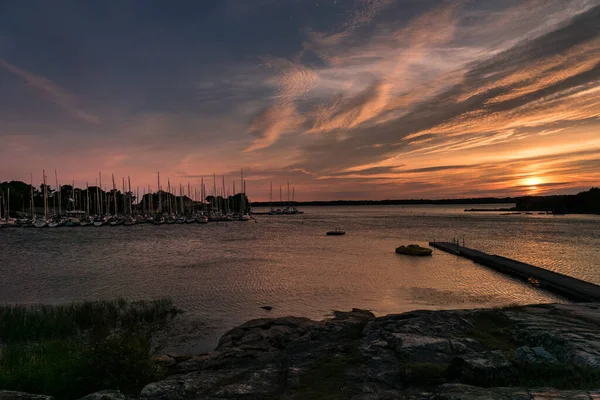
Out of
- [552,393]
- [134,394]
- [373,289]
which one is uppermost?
[552,393]

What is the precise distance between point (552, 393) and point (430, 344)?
4.14m

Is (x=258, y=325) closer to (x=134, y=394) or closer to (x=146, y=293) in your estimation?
(x=134, y=394)

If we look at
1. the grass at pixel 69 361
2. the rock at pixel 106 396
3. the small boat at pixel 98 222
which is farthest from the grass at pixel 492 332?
the small boat at pixel 98 222

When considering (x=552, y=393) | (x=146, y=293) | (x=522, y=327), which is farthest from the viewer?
(x=146, y=293)

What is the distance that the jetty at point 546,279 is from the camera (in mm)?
25237

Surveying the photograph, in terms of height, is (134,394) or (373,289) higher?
(134,394)

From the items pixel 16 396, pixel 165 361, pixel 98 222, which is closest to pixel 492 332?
pixel 165 361

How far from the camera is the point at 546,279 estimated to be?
30.5 meters

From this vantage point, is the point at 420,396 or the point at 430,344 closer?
the point at 420,396

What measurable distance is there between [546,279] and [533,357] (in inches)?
1015

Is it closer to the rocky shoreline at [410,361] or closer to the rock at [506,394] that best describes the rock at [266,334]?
the rocky shoreline at [410,361]

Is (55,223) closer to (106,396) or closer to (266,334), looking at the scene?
(266,334)

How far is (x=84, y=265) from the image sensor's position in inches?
1625

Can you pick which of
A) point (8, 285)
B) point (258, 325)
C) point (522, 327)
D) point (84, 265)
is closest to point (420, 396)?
point (522, 327)
